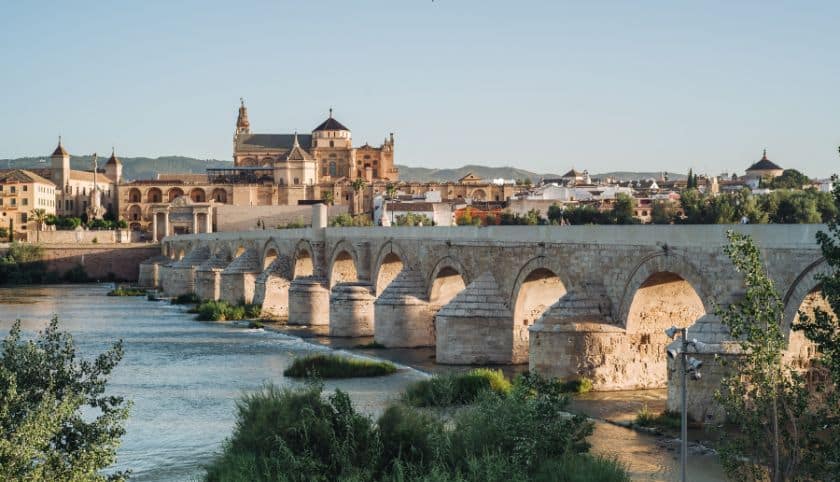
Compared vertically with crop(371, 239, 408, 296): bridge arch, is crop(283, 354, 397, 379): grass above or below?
below

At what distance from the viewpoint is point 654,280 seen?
1847cm

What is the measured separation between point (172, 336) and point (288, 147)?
3415 inches

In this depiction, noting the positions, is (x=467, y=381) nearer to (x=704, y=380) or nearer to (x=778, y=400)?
(x=704, y=380)

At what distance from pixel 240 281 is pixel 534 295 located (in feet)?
77.7

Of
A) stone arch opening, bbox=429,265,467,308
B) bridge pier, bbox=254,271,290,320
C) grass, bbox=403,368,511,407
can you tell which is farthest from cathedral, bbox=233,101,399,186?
grass, bbox=403,368,511,407

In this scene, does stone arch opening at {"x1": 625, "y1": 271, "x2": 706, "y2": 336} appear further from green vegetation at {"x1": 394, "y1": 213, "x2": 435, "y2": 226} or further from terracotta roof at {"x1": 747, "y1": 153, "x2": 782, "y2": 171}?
terracotta roof at {"x1": 747, "y1": 153, "x2": 782, "y2": 171}

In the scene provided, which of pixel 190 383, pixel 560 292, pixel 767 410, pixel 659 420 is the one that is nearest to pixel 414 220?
pixel 560 292

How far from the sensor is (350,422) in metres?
12.3

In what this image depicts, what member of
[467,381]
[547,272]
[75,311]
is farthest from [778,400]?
[75,311]

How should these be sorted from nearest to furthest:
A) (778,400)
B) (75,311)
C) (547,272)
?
1. (778,400)
2. (547,272)
3. (75,311)

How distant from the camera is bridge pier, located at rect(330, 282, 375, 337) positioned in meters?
30.4

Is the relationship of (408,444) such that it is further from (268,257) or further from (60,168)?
(60,168)

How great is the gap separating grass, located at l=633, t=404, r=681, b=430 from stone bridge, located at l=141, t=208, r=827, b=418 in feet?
0.97

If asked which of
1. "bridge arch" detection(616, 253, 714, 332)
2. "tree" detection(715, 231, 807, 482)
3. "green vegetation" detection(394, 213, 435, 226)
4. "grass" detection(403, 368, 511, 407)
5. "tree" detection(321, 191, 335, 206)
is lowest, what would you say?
"grass" detection(403, 368, 511, 407)
